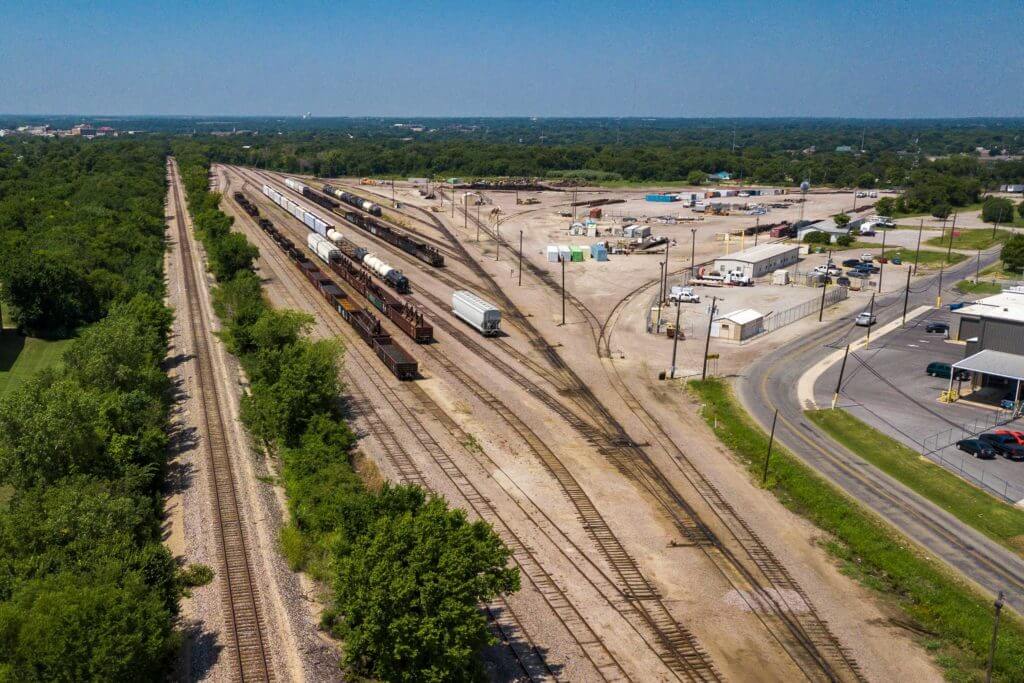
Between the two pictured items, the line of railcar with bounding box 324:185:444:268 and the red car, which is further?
the line of railcar with bounding box 324:185:444:268

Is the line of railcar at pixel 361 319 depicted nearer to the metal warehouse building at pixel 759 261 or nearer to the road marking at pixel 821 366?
the road marking at pixel 821 366

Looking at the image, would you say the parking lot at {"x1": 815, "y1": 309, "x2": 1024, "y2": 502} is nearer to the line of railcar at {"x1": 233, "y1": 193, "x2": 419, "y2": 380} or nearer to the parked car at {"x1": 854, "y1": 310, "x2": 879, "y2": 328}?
the parked car at {"x1": 854, "y1": 310, "x2": 879, "y2": 328}

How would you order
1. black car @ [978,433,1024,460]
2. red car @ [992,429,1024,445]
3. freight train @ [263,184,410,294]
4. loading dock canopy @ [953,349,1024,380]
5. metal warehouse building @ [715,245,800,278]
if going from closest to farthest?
black car @ [978,433,1024,460], red car @ [992,429,1024,445], loading dock canopy @ [953,349,1024,380], freight train @ [263,184,410,294], metal warehouse building @ [715,245,800,278]

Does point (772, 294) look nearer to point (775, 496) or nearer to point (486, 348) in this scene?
point (486, 348)

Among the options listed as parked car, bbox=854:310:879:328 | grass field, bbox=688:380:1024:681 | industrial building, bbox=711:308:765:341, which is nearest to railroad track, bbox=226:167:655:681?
grass field, bbox=688:380:1024:681

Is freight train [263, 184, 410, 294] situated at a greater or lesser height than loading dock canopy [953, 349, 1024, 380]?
greater
